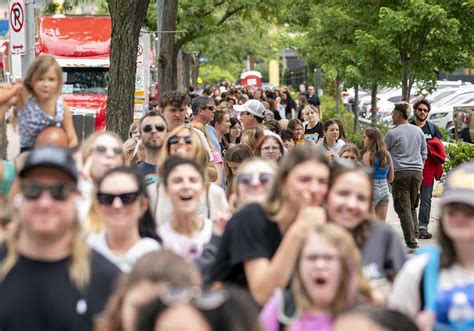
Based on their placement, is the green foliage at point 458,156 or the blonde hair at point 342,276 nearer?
the blonde hair at point 342,276

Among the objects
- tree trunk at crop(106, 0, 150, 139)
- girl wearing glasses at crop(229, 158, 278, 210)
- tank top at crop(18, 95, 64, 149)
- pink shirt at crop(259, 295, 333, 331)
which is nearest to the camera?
pink shirt at crop(259, 295, 333, 331)

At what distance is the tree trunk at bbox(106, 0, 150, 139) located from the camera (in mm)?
15312

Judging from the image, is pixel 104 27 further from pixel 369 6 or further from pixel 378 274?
pixel 378 274

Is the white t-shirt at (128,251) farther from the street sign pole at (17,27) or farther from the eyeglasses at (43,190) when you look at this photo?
the street sign pole at (17,27)

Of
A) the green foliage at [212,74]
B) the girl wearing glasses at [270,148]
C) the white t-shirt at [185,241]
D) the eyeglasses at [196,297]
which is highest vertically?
the eyeglasses at [196,297]

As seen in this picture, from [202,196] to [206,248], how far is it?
1340 mm

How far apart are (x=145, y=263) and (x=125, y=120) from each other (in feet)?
38.9

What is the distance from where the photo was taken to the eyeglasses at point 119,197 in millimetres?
5965

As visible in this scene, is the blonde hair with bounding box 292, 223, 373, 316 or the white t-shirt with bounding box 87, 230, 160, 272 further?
the white t-shirt with bounding box 87, 230, 160, 272

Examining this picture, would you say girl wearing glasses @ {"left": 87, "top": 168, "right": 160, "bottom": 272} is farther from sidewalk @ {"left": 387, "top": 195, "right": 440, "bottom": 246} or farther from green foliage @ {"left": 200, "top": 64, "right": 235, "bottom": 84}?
green foliage @ {"left": 200, "top": 64, "right": 235, "bottom": 84}

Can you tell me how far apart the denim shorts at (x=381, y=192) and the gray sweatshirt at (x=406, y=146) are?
4.44 feet

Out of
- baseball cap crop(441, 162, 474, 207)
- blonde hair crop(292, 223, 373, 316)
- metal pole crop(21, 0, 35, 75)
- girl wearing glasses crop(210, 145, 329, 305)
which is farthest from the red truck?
blonde hair crop(292, 223, 373, 316)

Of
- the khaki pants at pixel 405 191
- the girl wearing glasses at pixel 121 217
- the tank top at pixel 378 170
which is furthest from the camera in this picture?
the khaki pants at pixel 405 191

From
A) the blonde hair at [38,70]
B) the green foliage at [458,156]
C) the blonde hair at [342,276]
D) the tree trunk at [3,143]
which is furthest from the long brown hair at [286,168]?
the green foliage at [458,156]
